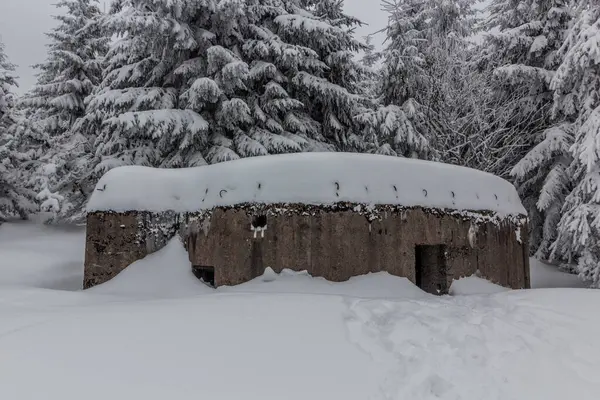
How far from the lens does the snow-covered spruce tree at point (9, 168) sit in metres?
15.4

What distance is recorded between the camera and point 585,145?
9289mm

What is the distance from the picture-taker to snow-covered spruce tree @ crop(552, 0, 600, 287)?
922 centimetres

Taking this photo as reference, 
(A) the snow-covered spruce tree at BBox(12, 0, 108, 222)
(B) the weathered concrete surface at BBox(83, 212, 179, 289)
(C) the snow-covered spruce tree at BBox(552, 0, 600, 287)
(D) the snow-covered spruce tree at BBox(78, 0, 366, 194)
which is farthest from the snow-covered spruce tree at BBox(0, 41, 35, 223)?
(C) the snow-covered spruce tree at BBox(552, 0, 600, 287)

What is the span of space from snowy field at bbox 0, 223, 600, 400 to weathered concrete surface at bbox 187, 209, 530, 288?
1003 mm

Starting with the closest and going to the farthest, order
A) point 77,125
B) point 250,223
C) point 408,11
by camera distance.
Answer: point 250,223 < point 77,125 < point 408,11

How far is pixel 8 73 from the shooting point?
1734 centimetres

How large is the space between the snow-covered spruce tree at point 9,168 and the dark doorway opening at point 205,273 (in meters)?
11.6

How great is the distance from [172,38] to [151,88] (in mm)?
1283

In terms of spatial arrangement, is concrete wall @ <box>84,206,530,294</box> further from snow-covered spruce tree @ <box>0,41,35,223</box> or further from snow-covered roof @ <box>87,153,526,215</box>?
snow-covered spruce tree @ <box>0,41,35,223</box>

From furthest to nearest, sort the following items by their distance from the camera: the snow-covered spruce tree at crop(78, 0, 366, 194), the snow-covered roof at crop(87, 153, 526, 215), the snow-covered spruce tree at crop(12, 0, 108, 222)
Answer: the snow-covered spruce tree at crop(12, 0, 108, 222) < the snow-covered spruce tree at crop(78, 0, 366, 194) < the snow-covered roof at crop(87, 153, 526, 215)

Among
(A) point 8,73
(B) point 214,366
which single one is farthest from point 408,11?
(B) point 214,366

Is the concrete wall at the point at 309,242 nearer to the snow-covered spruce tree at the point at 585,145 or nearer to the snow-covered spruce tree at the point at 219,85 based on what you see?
the snow-covered spruce tree at the point at 585,145

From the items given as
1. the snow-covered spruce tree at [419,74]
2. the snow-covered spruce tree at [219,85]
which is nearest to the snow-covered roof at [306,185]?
the snow-covered spruce tree at [219,85]

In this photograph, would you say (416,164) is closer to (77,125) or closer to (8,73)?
(77,125)
